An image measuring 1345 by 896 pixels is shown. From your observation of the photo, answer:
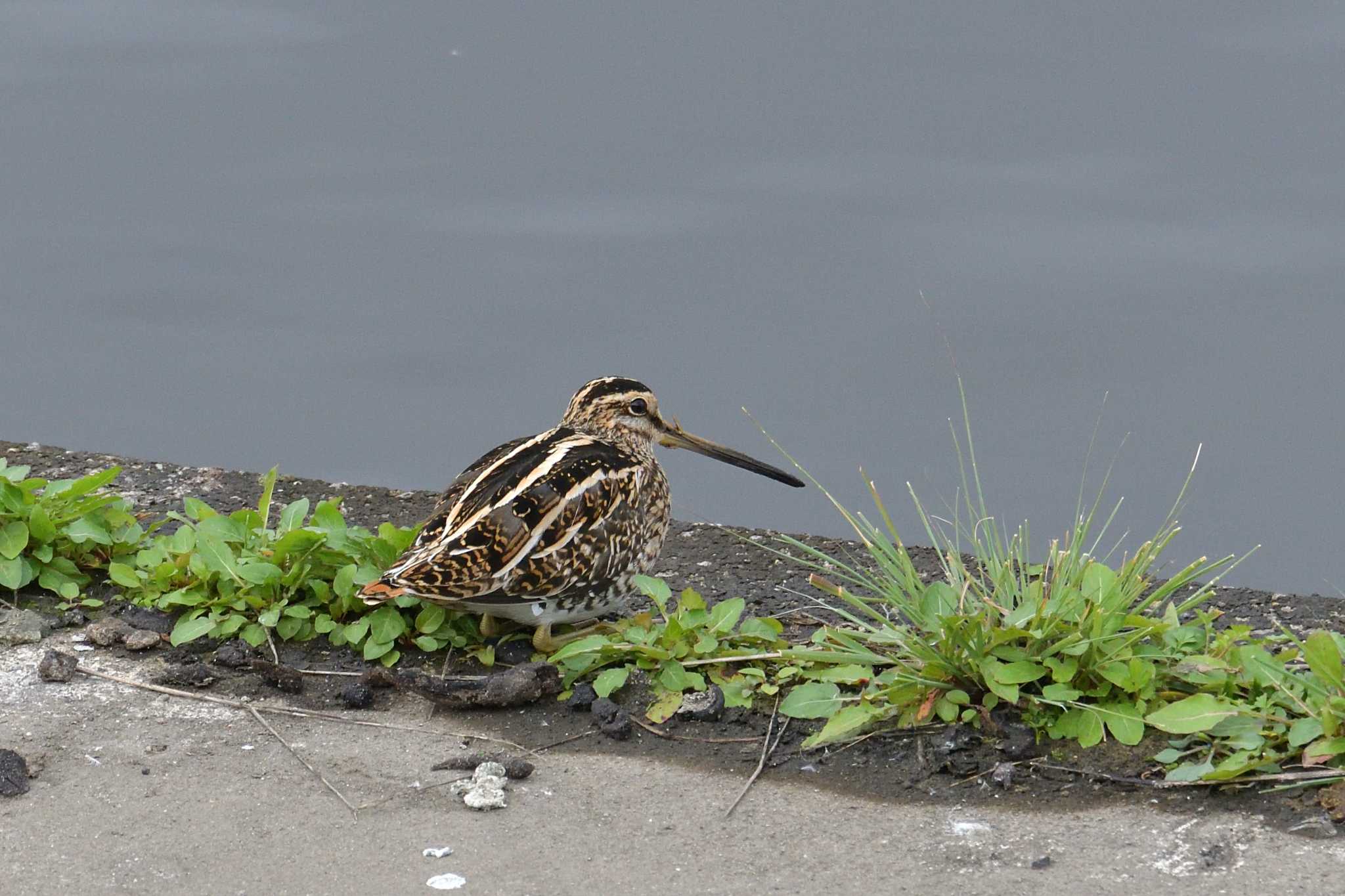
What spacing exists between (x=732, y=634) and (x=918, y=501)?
2.37ft

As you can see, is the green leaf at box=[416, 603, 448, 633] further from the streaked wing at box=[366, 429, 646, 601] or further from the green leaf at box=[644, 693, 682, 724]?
the green leaf at box=[644, 693, 682, 724]

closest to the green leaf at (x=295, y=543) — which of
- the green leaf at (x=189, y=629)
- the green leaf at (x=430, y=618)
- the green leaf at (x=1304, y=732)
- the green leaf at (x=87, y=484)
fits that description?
the green leaf at (x=189, y=629)

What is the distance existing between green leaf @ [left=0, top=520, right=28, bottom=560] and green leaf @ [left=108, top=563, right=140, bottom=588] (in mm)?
298

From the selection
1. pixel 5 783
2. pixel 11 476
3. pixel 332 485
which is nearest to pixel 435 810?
pixel 5 783

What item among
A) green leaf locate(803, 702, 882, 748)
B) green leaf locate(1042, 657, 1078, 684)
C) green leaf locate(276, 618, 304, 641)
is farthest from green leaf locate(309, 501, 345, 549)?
green leaf locate(1042, 657, 1078, 684)

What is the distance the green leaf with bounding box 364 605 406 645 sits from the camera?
17.6 ft

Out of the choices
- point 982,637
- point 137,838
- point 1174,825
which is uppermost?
point 982,637

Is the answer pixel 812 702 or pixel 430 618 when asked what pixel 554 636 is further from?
pixel 812 702

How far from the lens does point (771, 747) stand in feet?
16.1

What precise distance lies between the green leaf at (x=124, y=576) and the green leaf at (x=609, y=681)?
1.66 m

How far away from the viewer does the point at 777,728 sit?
5.01 meters

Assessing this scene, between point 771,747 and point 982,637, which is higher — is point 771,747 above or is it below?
below

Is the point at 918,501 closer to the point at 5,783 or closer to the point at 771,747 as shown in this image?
the point at 771,747

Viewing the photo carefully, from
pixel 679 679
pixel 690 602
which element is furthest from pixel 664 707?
pixel 690 602
